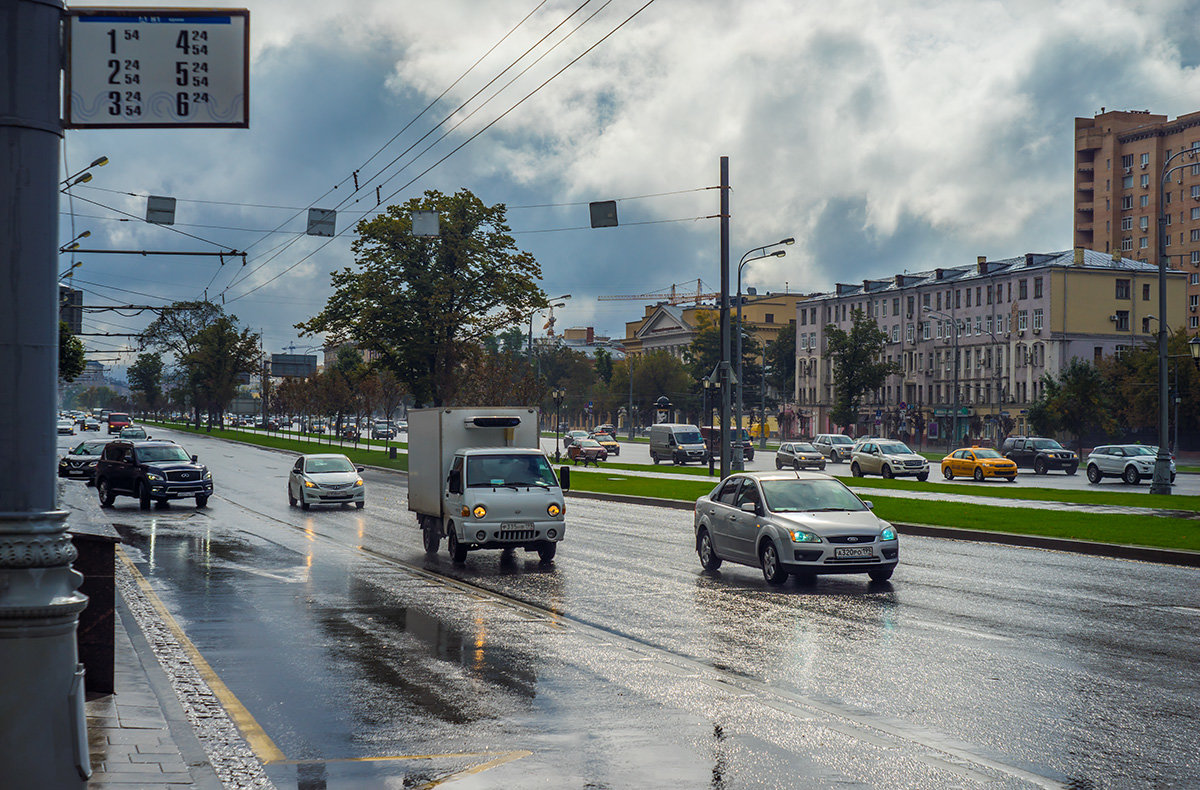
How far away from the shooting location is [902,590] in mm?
14906

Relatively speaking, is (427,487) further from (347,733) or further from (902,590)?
(347,733)

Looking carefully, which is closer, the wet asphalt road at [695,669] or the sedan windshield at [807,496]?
the wet asphalt road at [695,669]

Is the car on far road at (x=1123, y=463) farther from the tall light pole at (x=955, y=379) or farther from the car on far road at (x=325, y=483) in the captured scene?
the car on far road at (x=325, y=483)

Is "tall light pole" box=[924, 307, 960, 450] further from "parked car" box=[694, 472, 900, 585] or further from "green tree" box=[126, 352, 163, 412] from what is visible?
"green tree" box=[126, 352, 163, 412]

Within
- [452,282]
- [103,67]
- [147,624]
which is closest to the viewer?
[103,67]

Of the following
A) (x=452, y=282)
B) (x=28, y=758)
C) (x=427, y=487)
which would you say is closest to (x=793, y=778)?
(x=28, y=758)

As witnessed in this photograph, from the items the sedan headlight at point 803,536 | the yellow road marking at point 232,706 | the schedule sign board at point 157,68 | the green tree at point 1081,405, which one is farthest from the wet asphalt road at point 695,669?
the green tree at point 1081,405

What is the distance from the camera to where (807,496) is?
1644 centimetres

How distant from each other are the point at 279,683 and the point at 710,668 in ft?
11.5

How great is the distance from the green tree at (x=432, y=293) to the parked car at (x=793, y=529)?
44.5 meters

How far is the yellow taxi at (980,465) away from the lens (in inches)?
1882

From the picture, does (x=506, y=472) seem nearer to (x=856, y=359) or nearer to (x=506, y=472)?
(x=506, y=472)

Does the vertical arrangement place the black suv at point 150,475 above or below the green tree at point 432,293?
below

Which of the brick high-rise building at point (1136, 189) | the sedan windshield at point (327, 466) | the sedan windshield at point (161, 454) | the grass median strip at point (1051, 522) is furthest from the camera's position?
the brick high-rise building at point (1136, 189)
